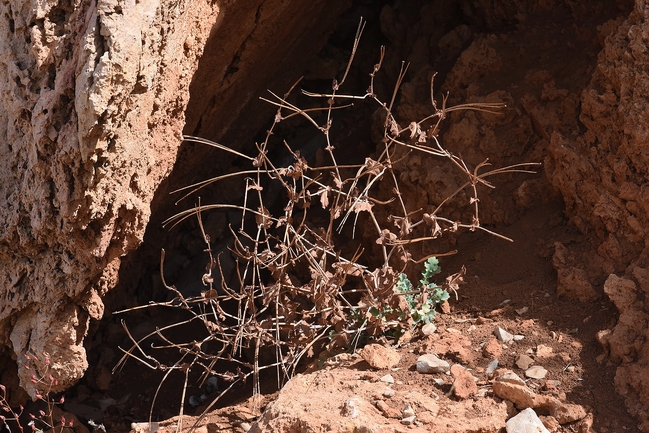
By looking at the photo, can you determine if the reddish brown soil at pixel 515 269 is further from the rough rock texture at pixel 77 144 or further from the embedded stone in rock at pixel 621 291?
the rough rock texture at pixel 77 144

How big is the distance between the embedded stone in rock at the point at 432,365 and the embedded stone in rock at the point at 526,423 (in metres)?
0.32

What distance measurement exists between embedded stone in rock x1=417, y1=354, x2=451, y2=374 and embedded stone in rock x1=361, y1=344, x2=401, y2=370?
0.33 ft

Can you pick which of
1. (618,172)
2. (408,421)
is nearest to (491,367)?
(408,421)

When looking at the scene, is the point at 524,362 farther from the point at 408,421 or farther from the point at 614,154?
the point at 614,154

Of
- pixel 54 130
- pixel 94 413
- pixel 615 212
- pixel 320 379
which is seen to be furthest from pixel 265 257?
pixel 94 413

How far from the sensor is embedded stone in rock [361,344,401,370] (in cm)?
247

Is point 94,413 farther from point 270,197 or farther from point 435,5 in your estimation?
point 435,5

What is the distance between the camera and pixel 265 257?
2727 mm

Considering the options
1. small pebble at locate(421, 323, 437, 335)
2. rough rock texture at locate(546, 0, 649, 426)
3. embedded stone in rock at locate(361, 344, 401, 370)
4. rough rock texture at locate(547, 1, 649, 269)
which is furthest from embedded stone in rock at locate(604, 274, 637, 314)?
embedded stone in rock at locate(361, 344, 401, 370)

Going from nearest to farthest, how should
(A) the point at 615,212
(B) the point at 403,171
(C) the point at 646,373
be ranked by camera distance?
(C) the point at 646,373 < (A) the point at 615,212 < (B) the point at 403,171

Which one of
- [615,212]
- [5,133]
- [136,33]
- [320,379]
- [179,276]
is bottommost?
[179,276]

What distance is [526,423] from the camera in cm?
210

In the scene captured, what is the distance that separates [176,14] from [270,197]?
219 centimetres

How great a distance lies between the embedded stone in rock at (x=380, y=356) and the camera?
2.47 m
